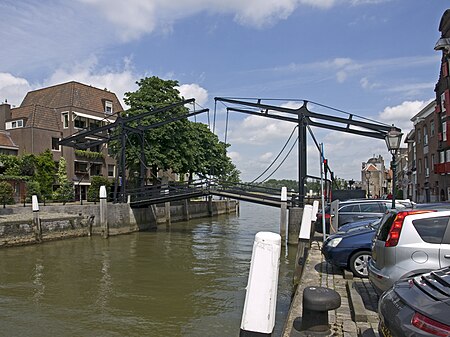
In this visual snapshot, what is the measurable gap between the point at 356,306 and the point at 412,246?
1.19 meters

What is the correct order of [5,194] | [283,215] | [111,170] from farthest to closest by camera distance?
[111,170] → [5,194] → [283,215]

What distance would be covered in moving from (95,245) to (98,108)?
86.7ft

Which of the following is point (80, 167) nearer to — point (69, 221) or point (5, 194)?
point (5, 194)

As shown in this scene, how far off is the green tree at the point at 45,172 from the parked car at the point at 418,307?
34.9m

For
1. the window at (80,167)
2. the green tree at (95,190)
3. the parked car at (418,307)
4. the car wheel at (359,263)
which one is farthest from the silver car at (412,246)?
the window at (80,167)

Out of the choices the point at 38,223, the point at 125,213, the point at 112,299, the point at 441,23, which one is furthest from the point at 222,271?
the point at 441,23

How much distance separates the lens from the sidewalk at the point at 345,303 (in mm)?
5082

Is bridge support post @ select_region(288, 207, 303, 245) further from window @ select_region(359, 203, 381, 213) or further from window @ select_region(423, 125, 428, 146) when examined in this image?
window @ select_region(423, 125, 428, 146)

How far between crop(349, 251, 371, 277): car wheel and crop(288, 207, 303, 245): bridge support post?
41.6ft

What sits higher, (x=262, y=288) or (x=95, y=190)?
(x=95, y=190)

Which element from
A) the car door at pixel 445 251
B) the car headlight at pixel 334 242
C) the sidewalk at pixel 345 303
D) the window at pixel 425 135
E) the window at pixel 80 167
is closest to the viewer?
the sidewalk at pixel 345 303

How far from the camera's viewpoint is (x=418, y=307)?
299cm

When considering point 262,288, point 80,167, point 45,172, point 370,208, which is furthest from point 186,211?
point 262,288

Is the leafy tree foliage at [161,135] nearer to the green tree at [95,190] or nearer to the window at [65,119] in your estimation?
the green tree at [95,190]
